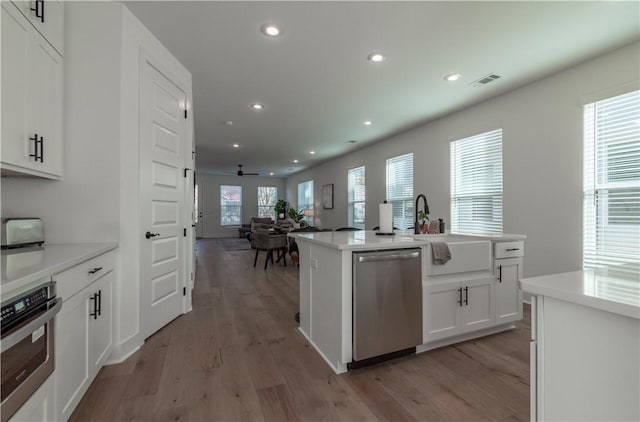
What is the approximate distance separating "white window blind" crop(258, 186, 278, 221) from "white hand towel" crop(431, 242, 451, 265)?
1074 centimetres

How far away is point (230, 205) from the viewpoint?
1206cm

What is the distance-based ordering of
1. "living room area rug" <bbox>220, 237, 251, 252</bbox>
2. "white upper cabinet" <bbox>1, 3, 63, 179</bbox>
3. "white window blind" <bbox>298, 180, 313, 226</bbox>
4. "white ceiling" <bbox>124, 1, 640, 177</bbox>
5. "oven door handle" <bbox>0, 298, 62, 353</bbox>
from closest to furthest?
1. "oven door handle" <bbox>0, 298, 62, 353</bbox>
2. "white upper cabinet" <bbox>1, 3, 63, 179</bbox>
3. "white ceiling" <bbox>124, 1, 640, 177</bbox>
4. "living room area rug" <bbox>220, 237, 251, 252</bbox>
5. "white window blind" <bbox>298, 180, 313, 226</bbox>

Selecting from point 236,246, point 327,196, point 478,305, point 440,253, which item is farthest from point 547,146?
point 236,246

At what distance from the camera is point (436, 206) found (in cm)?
481

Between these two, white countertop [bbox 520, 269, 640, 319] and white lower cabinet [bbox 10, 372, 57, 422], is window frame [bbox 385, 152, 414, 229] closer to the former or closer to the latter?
white countertop [bbox 520, 269, 640, 319]

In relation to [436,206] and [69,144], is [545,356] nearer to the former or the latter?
[69,144]

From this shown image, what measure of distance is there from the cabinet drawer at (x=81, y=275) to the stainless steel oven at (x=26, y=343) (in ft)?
0.31

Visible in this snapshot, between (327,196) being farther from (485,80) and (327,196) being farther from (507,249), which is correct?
(507,249)

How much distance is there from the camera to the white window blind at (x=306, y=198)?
33.0 ft

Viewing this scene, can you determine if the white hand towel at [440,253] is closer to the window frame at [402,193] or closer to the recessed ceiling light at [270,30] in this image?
the recessed ceiling light at [270,30]

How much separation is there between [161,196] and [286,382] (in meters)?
1.90

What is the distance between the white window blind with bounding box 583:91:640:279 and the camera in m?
2.58

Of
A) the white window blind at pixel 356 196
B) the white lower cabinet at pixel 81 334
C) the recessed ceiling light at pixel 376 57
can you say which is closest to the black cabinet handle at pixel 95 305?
the white lower cabinet at pixel 81 334

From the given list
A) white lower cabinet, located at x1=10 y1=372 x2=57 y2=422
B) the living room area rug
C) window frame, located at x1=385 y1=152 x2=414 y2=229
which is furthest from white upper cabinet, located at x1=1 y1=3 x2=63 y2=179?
the living room area rug
